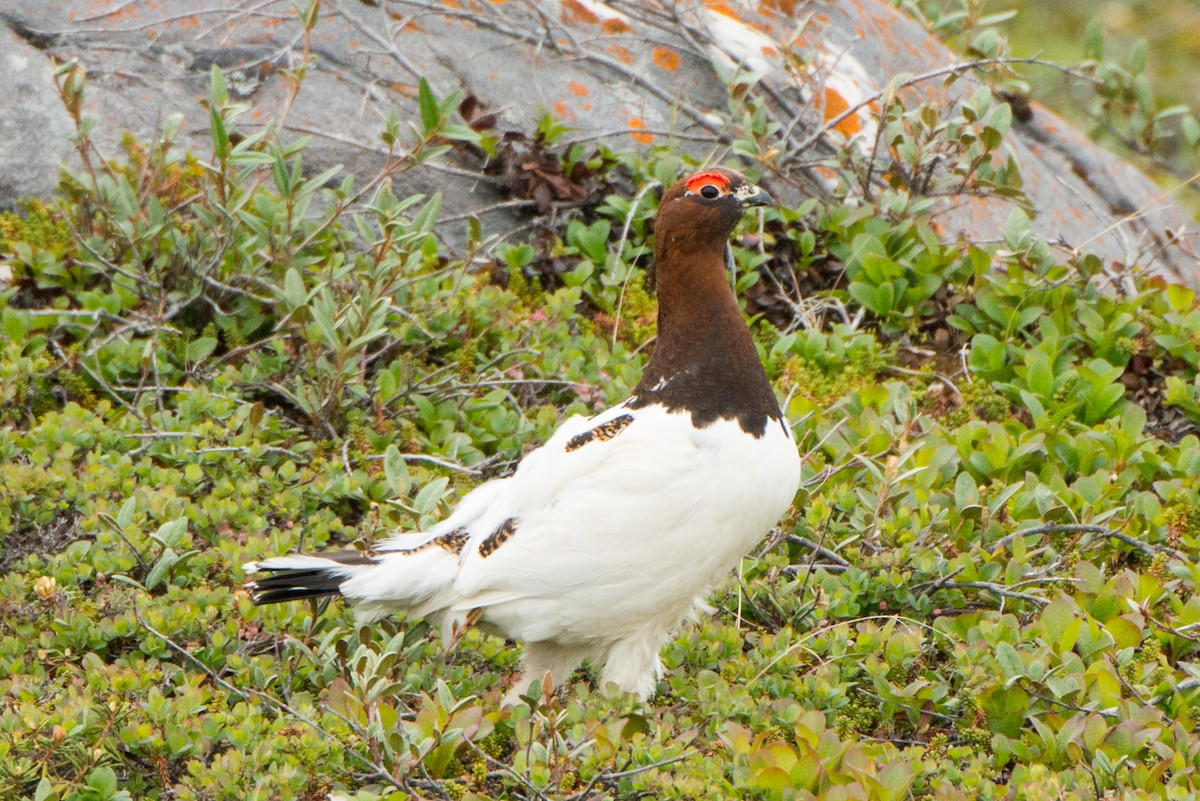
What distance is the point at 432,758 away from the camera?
3.21 m

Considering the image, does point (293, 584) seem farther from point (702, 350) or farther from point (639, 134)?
point (639, 134)

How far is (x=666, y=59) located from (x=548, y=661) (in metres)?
3.47

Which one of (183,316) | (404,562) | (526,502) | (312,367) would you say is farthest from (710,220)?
(183,316)

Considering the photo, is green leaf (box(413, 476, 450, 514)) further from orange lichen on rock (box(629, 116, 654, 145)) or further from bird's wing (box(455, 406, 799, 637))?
orange lichen on rock (box(629, 116, 654, 145))

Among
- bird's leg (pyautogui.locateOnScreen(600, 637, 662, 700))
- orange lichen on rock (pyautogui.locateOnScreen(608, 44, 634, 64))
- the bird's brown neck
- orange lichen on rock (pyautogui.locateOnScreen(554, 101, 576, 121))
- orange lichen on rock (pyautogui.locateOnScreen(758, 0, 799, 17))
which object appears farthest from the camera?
orange lichen on rock (pyautogui.locateOnScreen(758, 0, 799, 17))

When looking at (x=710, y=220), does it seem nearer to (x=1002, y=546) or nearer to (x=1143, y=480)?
(x=1002, y=546)

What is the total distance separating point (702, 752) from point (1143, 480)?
6.73ft

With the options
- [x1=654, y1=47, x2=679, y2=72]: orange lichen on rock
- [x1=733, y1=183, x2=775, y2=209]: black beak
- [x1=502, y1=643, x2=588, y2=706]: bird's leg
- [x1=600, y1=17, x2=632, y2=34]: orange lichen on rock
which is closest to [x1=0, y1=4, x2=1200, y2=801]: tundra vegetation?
[x1=502, y1=643, x2=588, y2=706]: bird's leg

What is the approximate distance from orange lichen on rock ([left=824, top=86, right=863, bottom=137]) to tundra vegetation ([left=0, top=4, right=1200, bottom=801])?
0.34 m

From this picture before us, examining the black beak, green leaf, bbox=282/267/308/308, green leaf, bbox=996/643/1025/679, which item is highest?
the black beak

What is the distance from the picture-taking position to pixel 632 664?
3.75 metres

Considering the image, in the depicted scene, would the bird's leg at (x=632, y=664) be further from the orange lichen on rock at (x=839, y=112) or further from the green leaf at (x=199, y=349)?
the orange lichen on rock at (x=839, y=112)

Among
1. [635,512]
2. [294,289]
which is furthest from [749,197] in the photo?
[294,289]

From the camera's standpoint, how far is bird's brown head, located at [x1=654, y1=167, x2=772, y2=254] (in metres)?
3.95
